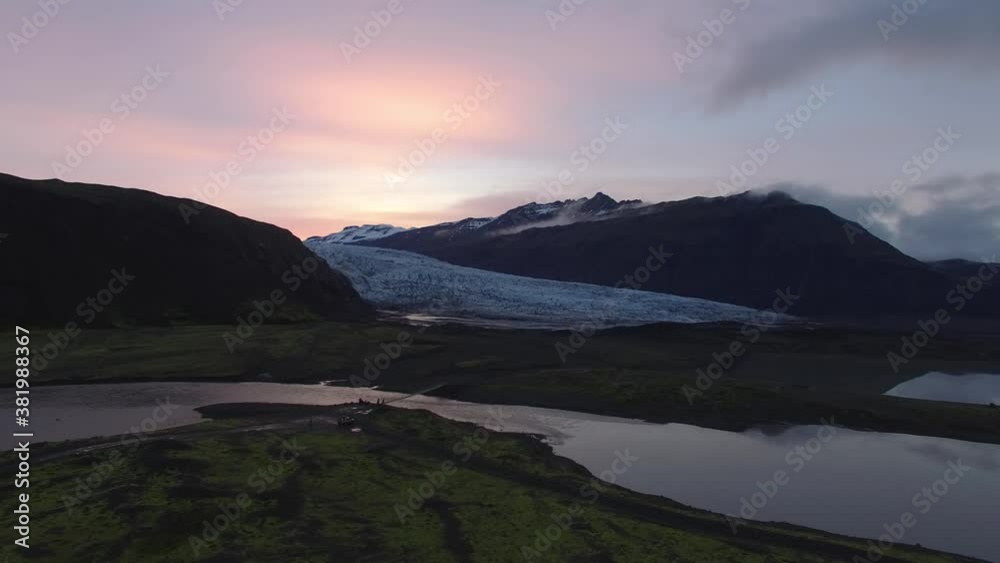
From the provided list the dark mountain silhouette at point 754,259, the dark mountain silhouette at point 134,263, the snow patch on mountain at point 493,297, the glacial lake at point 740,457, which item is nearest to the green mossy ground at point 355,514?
the glacial lake at point 740,457

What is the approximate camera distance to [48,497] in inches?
537

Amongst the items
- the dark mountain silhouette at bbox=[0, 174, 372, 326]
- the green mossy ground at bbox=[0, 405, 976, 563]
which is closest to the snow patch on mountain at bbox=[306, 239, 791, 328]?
the dark mountain silhouette at bbox=[0, 174, 372, 326]

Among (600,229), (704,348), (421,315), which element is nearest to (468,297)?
(421,315)

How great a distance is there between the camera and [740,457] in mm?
21688

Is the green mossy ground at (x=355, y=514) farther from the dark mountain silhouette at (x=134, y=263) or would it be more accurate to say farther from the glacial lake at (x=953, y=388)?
the dark mountain silhouette at (x=134, y=263)

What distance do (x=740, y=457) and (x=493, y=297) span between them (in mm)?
64342

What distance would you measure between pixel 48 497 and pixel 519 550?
10.3 meters

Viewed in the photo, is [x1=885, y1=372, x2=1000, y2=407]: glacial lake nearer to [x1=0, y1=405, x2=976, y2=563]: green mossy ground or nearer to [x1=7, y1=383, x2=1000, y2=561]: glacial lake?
[x1=7, y1=383, x2=1000, y2=561]: glacial lake

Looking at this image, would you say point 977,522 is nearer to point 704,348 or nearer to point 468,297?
point 704,348

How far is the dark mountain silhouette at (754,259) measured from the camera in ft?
490

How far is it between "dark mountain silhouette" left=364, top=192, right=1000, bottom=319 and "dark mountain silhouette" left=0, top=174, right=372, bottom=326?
109 metres

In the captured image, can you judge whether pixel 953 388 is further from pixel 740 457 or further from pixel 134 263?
pixel 134 263

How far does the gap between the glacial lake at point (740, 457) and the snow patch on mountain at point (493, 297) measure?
146 feet

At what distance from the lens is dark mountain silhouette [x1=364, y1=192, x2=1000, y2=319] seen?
490ft
